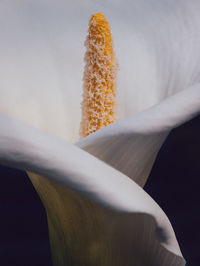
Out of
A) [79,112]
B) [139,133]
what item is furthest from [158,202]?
[139,133]

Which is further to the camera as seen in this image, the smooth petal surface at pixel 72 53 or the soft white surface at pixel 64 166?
the smooth petal surface at pixel 72 53

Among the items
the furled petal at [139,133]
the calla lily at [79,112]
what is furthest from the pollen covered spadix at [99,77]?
the furled petal at [139,133]

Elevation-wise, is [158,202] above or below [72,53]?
below

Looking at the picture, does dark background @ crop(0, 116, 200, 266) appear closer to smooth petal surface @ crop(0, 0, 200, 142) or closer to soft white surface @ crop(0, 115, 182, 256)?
smooth petal surface @ crop(0, 0, 200, 142)

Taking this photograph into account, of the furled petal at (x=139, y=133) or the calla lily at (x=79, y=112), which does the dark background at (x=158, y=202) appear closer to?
the calla lily at (x=79, y=112)

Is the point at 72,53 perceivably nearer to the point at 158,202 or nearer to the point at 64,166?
the point at 158,202

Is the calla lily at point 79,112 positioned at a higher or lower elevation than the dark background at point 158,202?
higher
